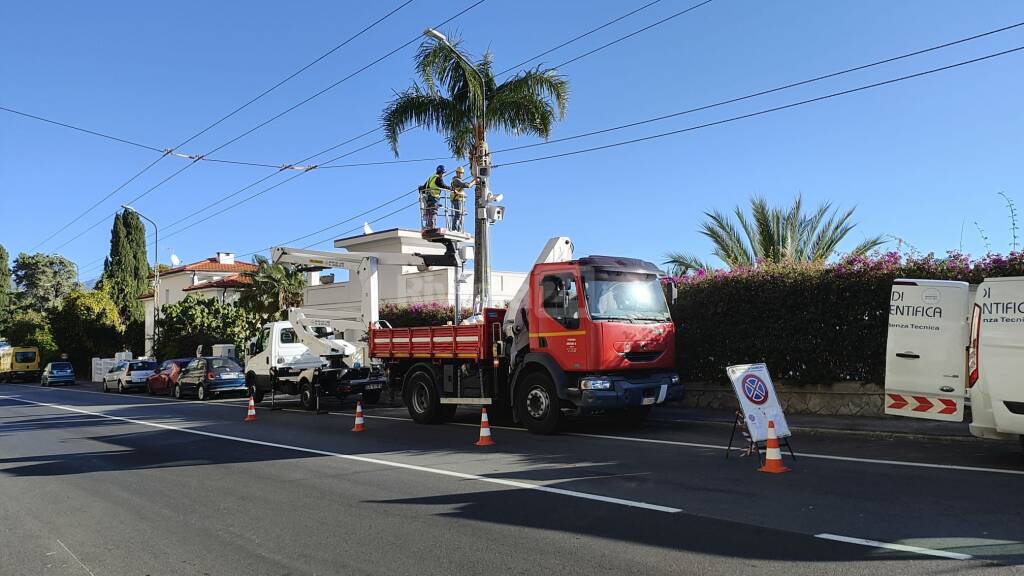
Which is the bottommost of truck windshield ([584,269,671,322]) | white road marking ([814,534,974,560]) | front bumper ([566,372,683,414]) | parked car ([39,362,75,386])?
parked car ([39,362,75,386])

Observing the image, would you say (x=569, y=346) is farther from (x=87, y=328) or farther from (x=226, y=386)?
(x=87, y=328)

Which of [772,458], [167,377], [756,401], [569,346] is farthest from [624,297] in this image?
[167,377]

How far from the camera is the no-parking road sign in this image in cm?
913

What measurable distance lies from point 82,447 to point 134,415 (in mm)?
7166

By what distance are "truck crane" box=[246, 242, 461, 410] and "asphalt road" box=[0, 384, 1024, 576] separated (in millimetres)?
6677

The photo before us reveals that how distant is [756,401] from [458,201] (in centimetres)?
1183

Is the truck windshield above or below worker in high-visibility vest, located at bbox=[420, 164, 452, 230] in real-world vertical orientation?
below

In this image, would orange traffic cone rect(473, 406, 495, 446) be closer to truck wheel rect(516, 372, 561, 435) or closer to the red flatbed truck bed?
truck wheel rect(516, 372, 561, 435)

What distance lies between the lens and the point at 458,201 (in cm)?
1956

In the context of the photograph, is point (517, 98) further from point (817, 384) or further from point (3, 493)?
point (3, 493)

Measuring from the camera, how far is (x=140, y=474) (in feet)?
32.9

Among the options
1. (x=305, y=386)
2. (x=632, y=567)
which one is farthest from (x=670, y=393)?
(x=305, y=386)

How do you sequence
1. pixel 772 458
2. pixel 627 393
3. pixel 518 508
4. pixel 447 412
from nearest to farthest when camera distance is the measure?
pixel 518 508
pixel 772 458
pixel 627 393
pixel 447 412

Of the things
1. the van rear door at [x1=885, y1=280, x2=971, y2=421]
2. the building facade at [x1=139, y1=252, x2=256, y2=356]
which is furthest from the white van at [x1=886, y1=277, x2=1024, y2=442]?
the building facade at [x1=139, y1=252, x2=256, y2=356]
